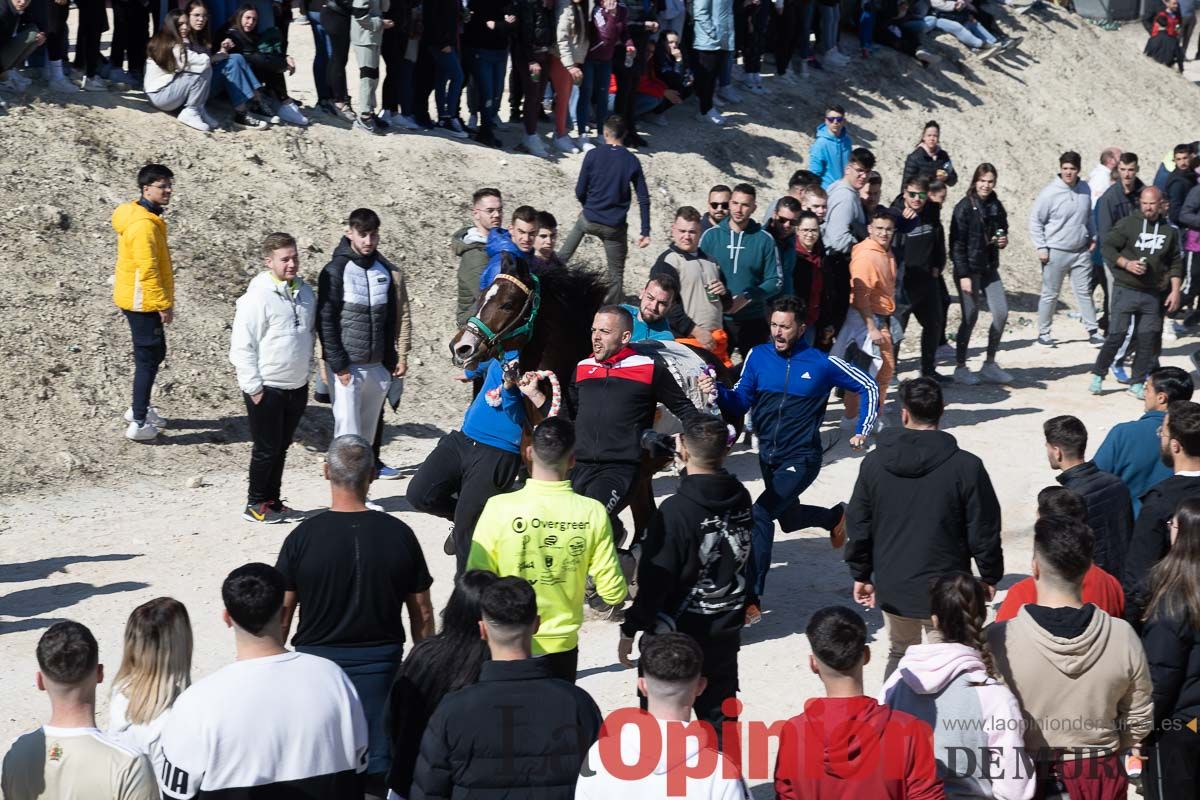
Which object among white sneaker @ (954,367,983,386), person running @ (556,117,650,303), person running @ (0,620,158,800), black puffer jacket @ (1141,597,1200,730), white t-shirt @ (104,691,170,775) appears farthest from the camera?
white sneaker @ (954,367,983,386)

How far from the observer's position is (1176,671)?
17.4 ft

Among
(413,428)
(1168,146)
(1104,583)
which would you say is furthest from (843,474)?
(1168,146)

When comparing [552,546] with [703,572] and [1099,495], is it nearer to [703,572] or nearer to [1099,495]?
[703,572]

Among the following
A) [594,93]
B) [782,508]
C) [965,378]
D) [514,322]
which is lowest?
[965,378]

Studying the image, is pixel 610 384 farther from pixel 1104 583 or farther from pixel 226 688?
pixel 226 688

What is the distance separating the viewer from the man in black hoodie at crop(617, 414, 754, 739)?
6.04 m

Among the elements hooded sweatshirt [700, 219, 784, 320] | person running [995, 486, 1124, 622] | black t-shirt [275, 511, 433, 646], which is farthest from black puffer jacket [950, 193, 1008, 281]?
black t-shirt [275, 511, 433, 646]

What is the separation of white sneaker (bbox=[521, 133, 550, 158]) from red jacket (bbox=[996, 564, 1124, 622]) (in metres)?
11.5

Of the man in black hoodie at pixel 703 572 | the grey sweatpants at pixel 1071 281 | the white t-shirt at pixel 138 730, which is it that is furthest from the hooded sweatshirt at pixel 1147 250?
the white t-shirt at pixel 138 730

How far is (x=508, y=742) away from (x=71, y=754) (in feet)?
4.13

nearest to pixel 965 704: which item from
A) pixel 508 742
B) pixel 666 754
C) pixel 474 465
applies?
pixel 666 754

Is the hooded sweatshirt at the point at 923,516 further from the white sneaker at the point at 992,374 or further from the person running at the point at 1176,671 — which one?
the white sneaker at the point at 992,374

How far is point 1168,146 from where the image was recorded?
24812 mm

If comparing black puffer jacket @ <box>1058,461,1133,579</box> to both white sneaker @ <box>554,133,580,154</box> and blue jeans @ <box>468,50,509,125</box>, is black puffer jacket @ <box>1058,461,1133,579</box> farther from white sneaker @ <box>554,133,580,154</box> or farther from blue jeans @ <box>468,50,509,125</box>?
white sneaker @ <box>554,133,580,154</box>
